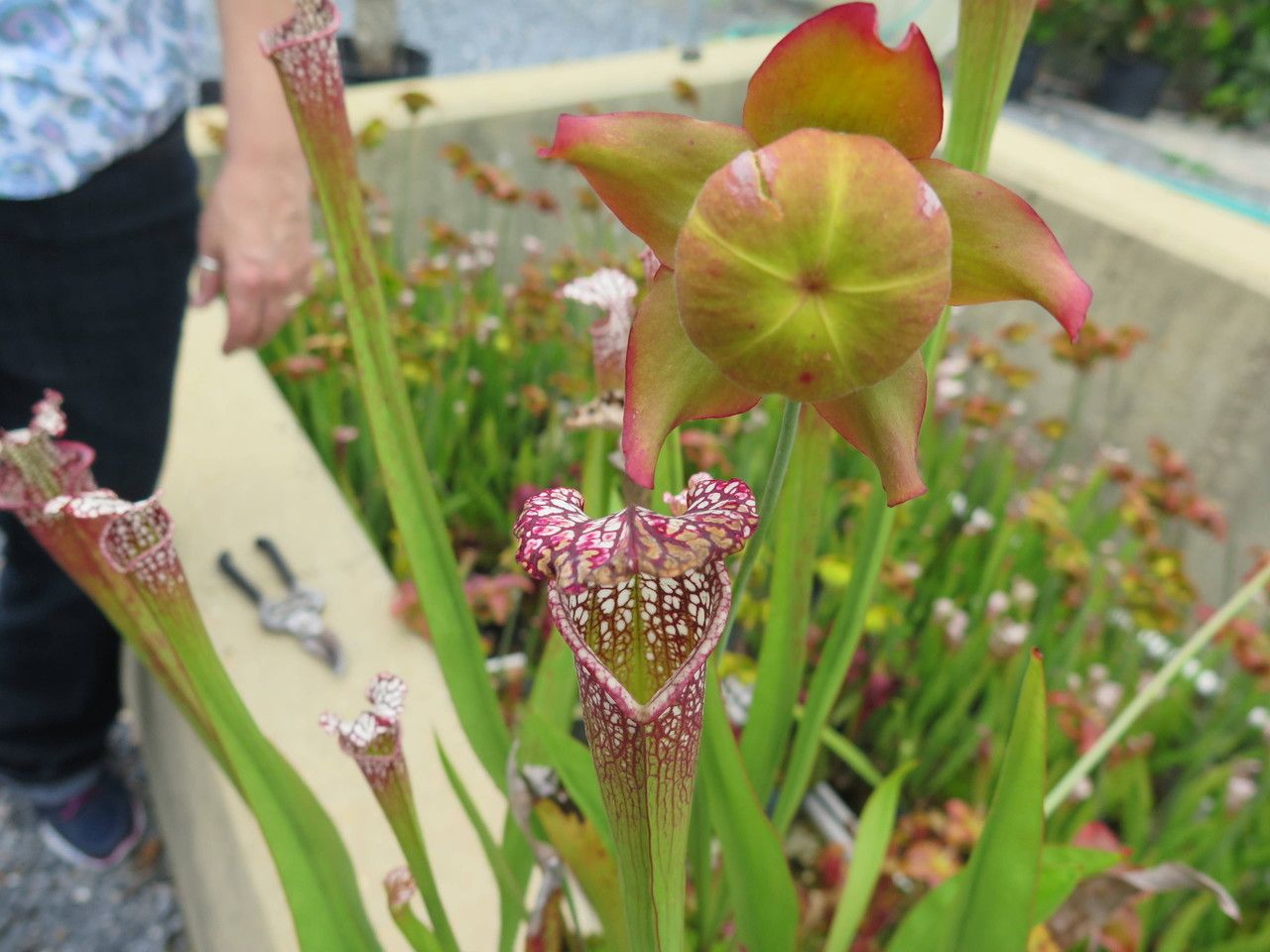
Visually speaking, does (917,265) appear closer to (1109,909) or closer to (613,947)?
(613,947)

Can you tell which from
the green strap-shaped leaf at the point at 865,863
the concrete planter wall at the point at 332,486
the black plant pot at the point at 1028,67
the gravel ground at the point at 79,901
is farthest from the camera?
the black plant pot at the point at 1028,67

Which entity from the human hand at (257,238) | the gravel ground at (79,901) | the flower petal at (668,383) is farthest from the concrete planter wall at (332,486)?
the flower petal at (668,383)

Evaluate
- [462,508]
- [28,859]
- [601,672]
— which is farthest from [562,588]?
[28,859]

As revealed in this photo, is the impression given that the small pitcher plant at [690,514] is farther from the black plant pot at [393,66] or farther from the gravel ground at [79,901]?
the black plant pot at [393,66]

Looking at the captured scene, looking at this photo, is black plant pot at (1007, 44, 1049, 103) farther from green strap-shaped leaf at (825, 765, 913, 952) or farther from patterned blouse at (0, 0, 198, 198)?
green strap-shaped leaf at (825, 765, 913, 952)

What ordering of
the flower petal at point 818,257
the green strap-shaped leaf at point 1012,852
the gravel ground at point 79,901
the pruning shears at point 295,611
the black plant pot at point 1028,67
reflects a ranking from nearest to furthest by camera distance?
the flower petal at point 818,257 → the green strap-shaped leaf at point 1012,852 → the pruning shears at point 295,611 → the gravel ground at point 79,901 → the black plant pot at point 1028,67

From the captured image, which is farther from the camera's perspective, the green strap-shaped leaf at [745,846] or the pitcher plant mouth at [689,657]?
the green strap-shaped leaf at [745,846]

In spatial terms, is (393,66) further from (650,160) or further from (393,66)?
(650,160)

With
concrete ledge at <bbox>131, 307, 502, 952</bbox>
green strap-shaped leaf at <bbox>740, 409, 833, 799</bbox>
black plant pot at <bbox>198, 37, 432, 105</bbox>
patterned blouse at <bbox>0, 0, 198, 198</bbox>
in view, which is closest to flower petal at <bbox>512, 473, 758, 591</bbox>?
green strap-shaped leaf at <bbox>740, 409, 833, 799</bbox>
